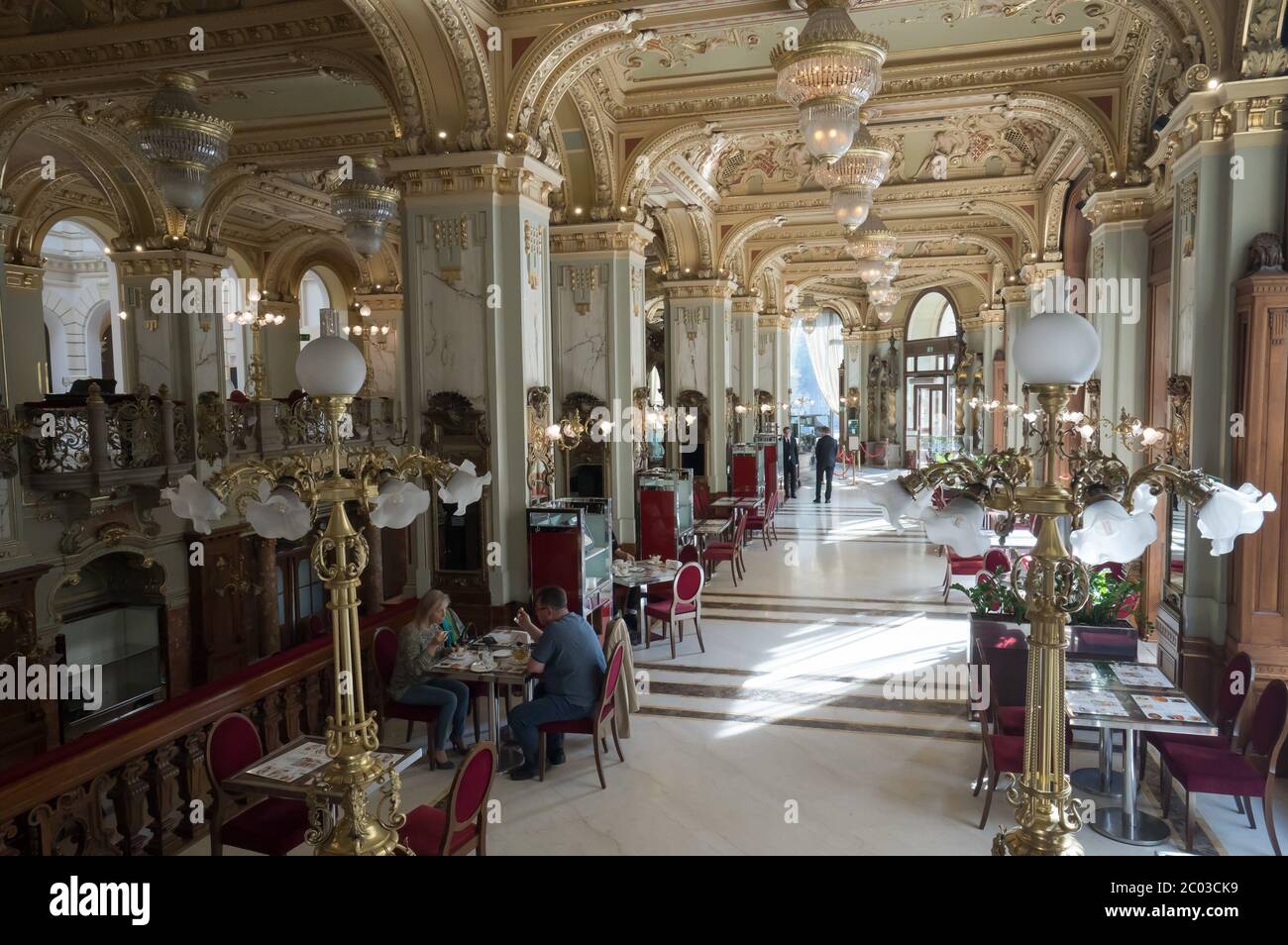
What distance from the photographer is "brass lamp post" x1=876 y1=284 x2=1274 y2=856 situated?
2.23 meters

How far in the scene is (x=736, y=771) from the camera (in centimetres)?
570

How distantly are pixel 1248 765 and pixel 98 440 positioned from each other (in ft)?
33.7

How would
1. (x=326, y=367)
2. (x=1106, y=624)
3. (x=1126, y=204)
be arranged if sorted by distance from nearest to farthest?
(x=326, y=367)
(x=1106, y=624)
(x=1126, y=204)

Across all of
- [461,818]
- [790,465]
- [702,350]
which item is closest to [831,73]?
[461,818]

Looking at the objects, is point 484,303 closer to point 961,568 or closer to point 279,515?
point 279,515

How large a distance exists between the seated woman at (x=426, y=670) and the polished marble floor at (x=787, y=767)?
32 centimetres

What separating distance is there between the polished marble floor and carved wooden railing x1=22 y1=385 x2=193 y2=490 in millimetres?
5360

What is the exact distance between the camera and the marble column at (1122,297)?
877cm

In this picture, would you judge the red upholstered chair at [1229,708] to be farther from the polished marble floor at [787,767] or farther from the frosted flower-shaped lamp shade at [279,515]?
the frosted flower-shaped lamp shade at [279,515]

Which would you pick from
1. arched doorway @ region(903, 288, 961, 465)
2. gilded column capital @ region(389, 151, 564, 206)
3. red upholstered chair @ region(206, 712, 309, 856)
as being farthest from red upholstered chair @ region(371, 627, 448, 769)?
arched doorway @ region(903, 288, 961, 465)

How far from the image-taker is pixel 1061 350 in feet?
7.30

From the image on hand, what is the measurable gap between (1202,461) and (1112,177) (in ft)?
13.6

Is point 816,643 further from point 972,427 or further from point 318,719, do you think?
point 972,427
